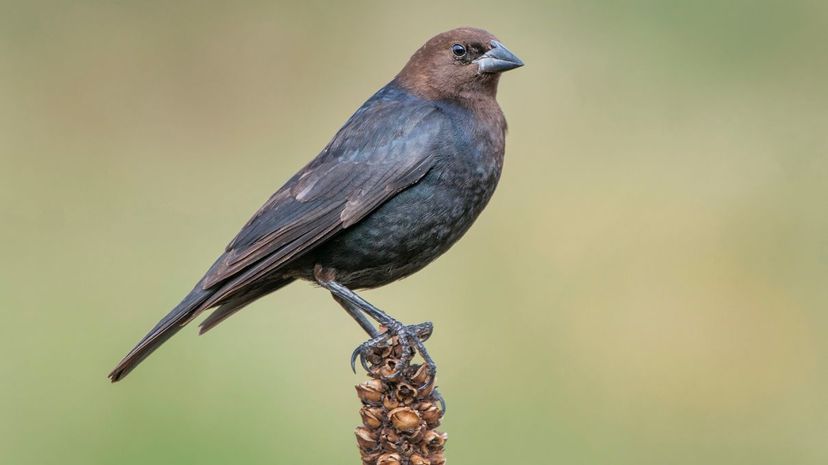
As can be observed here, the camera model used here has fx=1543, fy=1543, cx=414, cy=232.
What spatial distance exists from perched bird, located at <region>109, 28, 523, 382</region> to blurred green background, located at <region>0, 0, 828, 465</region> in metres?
1.46

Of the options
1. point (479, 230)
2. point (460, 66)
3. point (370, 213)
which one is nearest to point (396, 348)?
point (370, 213)

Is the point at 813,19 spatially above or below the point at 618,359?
above

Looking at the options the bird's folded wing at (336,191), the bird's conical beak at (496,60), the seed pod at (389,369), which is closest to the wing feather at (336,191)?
the bird's folded wing at (336,191)

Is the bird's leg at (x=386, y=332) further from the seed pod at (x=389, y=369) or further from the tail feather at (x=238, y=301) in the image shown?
the tail feather at (x=238, y=301)

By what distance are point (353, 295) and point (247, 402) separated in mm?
1823

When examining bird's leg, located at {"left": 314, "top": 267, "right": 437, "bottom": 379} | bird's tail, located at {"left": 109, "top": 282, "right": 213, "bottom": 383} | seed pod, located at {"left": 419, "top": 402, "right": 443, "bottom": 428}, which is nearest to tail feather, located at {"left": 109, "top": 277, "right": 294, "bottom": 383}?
bird's tail, located at {"left": 109, "top": 282, "right": 213, "bottom": 383}

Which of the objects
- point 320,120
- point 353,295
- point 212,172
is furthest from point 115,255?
point 353,295

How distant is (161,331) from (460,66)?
56.1 inches

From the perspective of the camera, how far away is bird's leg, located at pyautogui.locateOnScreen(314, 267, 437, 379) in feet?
14.9

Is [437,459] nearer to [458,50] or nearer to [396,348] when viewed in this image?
[396,348]

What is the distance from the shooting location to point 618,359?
291 inches

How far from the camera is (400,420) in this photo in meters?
4.13

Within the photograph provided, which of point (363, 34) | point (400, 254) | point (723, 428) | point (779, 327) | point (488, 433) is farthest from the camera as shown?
point (363, 34)

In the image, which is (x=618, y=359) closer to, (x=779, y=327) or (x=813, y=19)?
(x=779, y=327)
